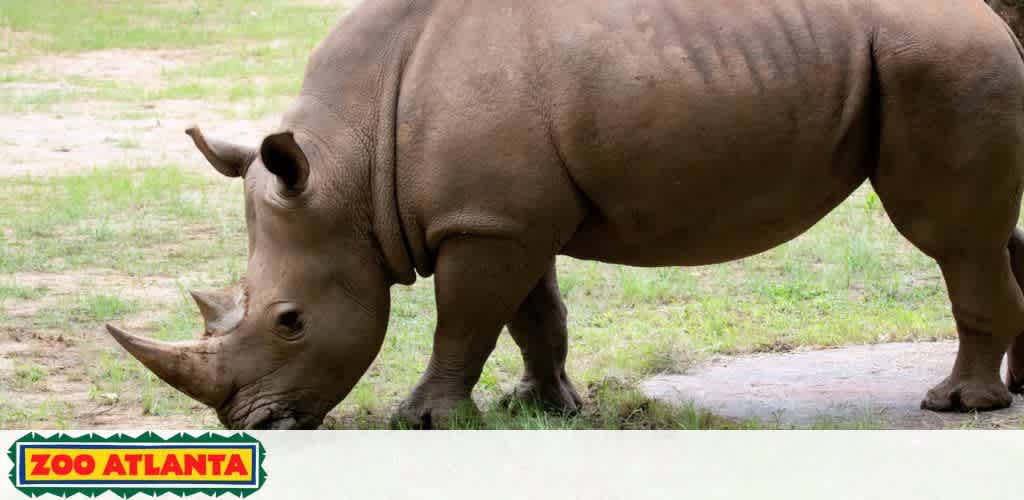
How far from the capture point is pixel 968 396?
5.96 metres

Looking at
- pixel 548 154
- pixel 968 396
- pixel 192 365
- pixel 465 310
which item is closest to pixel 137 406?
pixel 192 365

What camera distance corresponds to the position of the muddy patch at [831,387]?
19.5 ft

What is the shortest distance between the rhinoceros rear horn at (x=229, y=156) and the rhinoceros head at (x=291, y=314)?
18 cm

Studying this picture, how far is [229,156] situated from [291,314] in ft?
2.42

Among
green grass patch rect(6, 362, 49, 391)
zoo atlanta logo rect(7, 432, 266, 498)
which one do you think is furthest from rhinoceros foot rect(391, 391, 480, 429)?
green grass patch rect(6, 362, 49, 391)

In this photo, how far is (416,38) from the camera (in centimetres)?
548

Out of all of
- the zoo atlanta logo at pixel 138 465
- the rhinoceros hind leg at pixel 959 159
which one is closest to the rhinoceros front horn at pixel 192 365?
the zoo atlanta logo at pixel 138 465

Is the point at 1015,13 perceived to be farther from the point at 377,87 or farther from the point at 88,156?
the point at 88,156

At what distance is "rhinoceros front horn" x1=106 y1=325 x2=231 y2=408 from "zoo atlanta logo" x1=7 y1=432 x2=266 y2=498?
0.18 meters

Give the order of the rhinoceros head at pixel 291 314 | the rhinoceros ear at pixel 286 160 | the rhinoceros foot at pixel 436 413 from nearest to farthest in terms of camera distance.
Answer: the rhinoceros ear at pixel 286 160, the rhinoceros head at pixel 291 314, the rhinoceros foot at pixel 436 413

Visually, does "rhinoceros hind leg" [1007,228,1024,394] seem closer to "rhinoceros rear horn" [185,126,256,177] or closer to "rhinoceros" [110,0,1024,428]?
"rhinoceros" [110,0,1024,428]

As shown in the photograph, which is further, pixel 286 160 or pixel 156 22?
pixel 156 22

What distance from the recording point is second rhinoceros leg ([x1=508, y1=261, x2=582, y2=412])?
20.2 feet

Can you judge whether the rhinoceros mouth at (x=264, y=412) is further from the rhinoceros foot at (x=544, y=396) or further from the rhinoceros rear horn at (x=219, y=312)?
the rhinoceros foot at (x=544, y=396)
